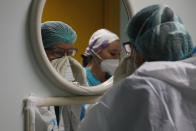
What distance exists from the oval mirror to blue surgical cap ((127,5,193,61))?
1.02 ft

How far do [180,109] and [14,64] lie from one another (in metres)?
0.61

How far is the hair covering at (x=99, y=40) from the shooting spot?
116 centimetres

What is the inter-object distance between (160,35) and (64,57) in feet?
1.43

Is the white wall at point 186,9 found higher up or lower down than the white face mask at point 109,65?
higher up

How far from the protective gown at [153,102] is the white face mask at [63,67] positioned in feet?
1.44

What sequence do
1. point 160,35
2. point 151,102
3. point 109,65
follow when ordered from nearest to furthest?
point 151,102, point 160,35, point 109,65

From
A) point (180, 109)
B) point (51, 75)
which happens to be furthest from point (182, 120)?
point (51, 75)

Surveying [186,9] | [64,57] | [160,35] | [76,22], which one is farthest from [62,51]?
[186,9]

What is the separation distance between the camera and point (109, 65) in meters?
1.22

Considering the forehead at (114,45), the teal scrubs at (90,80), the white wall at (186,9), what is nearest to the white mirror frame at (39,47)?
the teal scrubs at (90,80)

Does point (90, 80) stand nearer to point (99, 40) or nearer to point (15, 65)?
point (99, 40)

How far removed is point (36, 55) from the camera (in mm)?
1028

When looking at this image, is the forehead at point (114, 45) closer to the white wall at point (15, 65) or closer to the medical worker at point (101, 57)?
the medical worker at point (101, 57)

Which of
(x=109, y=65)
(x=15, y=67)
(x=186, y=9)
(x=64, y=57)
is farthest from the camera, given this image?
(x=186, y=9)
